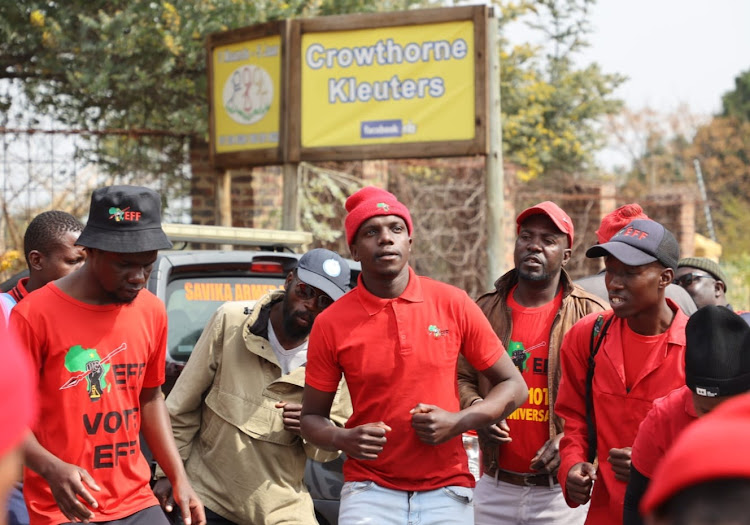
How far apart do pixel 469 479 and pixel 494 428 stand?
1.94 ft

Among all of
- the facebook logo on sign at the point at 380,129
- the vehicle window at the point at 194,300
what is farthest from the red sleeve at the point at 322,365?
the facebook logo on sign at the point at 380,129

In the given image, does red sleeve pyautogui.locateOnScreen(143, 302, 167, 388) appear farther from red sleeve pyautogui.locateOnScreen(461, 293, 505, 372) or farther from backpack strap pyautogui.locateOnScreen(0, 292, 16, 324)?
red sleeve pyautogui.locateOnScreen(461, 293, 505, 372)

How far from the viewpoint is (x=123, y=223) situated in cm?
381

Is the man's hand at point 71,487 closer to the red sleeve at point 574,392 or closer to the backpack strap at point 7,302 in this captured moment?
the backpack strap at point 7,302

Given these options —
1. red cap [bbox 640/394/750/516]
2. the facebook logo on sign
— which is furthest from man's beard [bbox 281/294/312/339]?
the facebook logo on sign

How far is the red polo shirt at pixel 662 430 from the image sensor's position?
318 centimetres

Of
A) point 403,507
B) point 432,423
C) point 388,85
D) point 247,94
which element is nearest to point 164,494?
point 403,507

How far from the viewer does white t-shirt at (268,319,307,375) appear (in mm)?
4805

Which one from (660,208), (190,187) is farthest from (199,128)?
(660,208)

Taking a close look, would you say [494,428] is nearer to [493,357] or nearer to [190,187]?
[493,357]

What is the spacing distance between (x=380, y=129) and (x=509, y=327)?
16.4 feet

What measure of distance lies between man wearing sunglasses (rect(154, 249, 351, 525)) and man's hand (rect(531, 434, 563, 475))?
91 centimetres

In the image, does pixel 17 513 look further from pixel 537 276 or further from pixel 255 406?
pixel 537 276

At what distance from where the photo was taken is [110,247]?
3719mm
